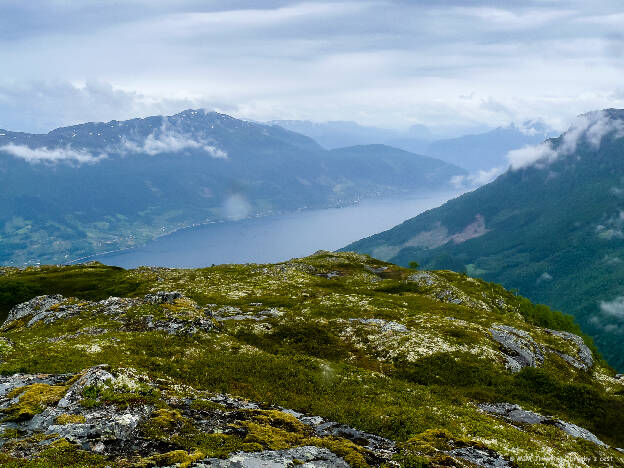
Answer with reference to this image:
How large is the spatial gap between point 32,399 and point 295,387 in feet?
54.1

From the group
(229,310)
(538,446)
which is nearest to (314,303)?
(229,310)

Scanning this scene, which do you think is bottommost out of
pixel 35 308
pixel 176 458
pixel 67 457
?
pixel 35 308

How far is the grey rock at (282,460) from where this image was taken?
54.6 ft

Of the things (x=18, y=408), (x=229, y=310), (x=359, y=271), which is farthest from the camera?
(x=359, y=271)

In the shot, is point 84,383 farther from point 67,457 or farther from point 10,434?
point 67,457

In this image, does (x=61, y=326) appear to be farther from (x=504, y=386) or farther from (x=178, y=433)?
(x=504, y=386)

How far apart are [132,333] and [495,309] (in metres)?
70.4

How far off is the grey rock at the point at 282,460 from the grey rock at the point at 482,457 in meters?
7.11

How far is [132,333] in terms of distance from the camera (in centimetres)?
3972

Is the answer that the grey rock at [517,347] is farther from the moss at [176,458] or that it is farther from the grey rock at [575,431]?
the moss at [176,458]

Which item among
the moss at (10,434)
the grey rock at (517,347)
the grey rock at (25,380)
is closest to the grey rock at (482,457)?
the moss at (10,434)

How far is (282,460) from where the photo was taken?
1756cm

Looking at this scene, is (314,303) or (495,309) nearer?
(314,303)

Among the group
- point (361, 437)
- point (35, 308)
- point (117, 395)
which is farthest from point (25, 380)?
point (35, 308)
